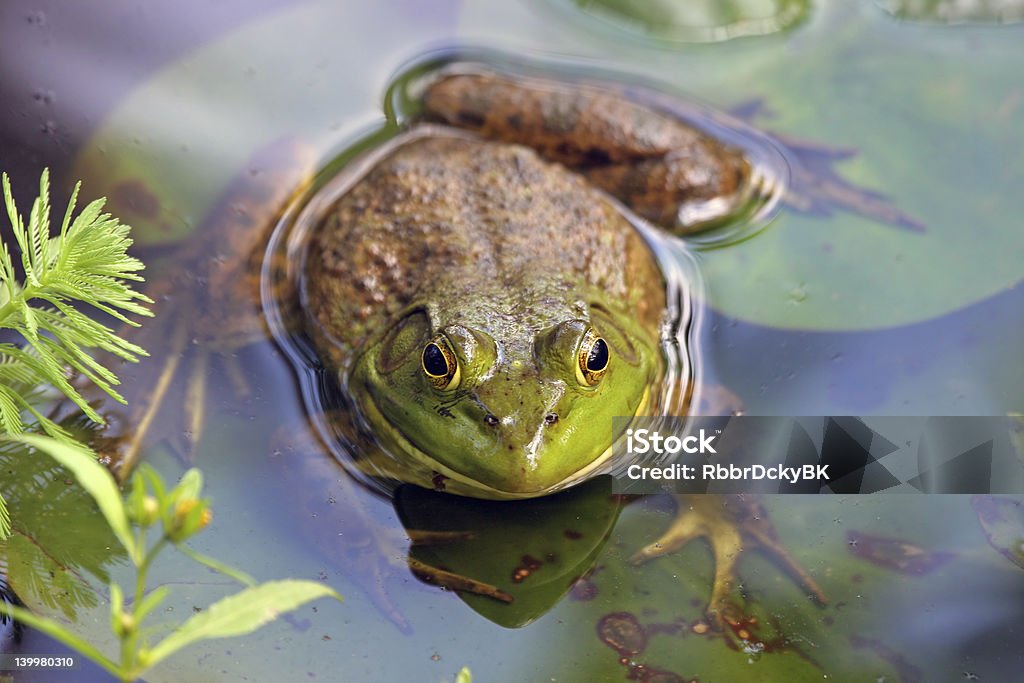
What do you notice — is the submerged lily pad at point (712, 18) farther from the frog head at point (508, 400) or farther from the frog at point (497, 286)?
the frog head at point (508, 400)

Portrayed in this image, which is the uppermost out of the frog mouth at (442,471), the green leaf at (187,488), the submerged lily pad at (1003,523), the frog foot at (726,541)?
the green leaf at (187,488)

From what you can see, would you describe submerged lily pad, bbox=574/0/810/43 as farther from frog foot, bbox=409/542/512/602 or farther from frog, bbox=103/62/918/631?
frog foot, bbox=409/542/512/602

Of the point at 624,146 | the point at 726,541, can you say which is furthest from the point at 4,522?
the point at 624,146

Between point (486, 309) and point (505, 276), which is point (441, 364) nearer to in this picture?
point (486, 309)

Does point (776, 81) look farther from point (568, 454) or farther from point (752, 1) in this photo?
point (568, 454)

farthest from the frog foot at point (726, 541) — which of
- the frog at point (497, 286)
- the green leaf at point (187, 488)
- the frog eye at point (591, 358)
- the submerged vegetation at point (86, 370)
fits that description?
the green leaf at point (187, 488)

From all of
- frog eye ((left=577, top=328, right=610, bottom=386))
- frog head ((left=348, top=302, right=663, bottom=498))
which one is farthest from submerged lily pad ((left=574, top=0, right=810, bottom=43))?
frog eye ((left=577, top=328, right=610, bottom=386))


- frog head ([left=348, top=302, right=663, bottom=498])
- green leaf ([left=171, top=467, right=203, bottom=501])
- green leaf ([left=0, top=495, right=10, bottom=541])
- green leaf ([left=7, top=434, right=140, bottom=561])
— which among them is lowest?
Result: frog head ([left=348, top=302, right=663, bottom=498])
